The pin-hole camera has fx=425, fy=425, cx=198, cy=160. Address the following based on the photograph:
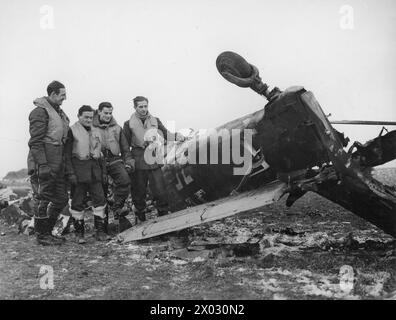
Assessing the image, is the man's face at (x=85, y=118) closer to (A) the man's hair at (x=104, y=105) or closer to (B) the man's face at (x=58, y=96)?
(A) the man's hair at (x=104, y=105)

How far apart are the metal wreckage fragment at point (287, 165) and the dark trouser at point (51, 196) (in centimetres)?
101

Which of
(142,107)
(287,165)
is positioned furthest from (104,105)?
(287,165)

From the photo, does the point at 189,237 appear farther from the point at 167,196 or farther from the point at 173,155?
the point at 173,155

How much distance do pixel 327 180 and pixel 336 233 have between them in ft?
6.20

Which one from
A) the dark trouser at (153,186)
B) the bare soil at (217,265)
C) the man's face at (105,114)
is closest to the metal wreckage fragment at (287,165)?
the bare soil at (217,265)

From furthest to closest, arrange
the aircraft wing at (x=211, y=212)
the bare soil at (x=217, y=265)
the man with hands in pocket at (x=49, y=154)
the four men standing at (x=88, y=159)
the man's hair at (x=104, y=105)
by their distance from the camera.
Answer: the man's hair at (x=104, y=105)
the four men standing at (x=88, y=159)
the man with hands in pocket at (x=49, y=154)
the aircraft wing at (x=211, y=212)
the bare soil at (x=217, y=265)

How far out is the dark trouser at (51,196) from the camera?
18.8ft

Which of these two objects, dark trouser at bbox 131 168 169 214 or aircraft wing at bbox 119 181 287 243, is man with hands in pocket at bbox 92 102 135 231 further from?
aircraft wing at bbox 119 181 287 243

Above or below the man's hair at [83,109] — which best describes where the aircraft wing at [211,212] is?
below

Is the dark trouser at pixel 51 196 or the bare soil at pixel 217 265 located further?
the dark trouser at pixel 51 196

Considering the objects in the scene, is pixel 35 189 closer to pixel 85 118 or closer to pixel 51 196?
pixel 51 196
